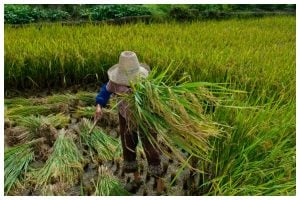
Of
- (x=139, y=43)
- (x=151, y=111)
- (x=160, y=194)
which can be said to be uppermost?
(x=139, y=43)

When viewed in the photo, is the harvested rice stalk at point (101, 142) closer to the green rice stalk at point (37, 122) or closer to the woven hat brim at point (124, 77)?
the green rice stalk at point (37, 122)

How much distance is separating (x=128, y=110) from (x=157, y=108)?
15cm

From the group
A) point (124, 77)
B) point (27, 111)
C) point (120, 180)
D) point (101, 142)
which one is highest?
point (124, 77)

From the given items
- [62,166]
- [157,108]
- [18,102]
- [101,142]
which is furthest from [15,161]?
[157,108]

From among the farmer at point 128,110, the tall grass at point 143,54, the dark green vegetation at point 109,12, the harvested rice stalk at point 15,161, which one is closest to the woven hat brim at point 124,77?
the farmer at point 128,110

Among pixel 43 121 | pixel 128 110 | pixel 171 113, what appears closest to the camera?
pixel 171 113

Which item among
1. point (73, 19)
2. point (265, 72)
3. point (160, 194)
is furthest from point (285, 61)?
point (73, 19)

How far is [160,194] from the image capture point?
8.80ft

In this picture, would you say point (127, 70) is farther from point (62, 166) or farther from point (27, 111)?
point (27, 111)

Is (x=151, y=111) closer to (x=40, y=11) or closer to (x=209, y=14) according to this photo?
(x=40, y=11)

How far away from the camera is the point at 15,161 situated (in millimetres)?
2865

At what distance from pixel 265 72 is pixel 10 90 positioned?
1.62 meters

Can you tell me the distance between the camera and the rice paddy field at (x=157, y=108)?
8.31 ft

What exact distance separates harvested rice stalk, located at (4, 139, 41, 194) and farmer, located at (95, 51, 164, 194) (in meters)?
0.48
